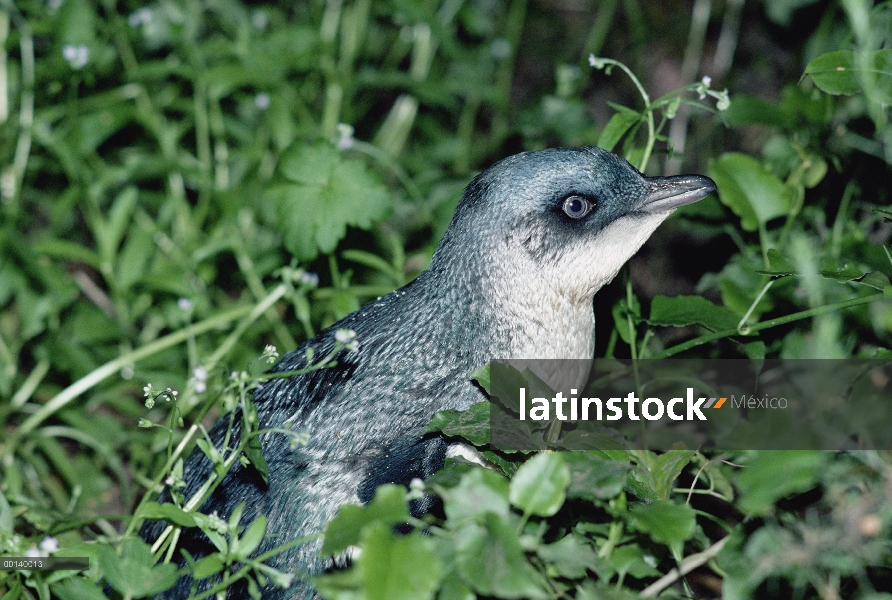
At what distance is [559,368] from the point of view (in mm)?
2693

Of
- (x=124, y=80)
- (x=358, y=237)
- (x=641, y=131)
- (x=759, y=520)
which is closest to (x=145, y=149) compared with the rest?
(x=124, y=80)

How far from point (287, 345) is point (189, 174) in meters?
1.10

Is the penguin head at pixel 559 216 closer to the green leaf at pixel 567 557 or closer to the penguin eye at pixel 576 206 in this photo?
the penguin eye at pixel 576 206

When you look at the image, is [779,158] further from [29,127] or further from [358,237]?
[29,127]

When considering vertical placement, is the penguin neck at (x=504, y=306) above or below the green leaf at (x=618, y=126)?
below

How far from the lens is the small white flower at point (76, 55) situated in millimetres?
3704

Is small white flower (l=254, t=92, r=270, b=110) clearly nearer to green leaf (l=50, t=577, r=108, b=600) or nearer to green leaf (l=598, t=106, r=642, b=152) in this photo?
green leaf (l=598, t=106, r=642, b=152)

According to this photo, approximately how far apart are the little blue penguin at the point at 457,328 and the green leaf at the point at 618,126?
13 centimetres

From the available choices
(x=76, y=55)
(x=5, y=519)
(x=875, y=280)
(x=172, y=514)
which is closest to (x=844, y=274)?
(x=875, y=280)

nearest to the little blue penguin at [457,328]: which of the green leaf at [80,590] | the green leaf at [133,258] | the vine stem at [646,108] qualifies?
the vine stem at [646,108]

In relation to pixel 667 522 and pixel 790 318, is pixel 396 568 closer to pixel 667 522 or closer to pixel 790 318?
pixel 667 522

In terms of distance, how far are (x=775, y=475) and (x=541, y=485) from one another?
0.47 meters

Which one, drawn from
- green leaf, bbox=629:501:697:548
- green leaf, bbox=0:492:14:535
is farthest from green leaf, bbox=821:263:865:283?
green leaf, bbox=0:492:14:535

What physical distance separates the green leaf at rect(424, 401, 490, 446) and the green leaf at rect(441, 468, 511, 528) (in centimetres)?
36
